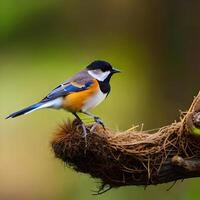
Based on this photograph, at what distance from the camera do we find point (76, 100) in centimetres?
468

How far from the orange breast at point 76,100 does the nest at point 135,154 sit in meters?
0.77

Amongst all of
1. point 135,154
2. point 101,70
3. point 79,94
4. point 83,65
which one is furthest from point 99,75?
point 83,65

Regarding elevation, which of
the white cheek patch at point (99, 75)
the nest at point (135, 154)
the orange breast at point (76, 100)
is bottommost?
the nest at point (135, 154)

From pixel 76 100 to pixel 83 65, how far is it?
14.2 feet

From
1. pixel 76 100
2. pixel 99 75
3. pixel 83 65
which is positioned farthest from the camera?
pixel 83 65

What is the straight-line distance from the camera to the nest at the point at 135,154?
3738mm

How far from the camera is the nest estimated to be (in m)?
3.74

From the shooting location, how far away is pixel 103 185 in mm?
3977

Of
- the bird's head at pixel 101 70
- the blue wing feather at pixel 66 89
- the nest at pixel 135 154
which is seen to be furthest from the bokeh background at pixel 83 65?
the nest at pixel 135 154

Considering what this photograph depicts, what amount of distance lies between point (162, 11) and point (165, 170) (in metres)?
4.41

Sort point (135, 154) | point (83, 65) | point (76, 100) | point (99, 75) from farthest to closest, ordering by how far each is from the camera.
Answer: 1. point (83, 65)
2. point (99, 75)
3. point (76, 100)
4. point (135, 154)

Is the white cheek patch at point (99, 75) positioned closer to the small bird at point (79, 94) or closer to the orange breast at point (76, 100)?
the small bird at point (79, 94)

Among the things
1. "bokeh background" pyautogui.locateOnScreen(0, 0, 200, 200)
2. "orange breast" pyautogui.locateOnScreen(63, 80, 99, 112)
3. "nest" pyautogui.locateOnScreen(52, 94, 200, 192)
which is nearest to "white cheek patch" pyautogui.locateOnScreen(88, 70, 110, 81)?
"orange breast" pyautogui.locateOnScreen(63, 80, 99, 112)

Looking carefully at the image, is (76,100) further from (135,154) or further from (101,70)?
(135,154)
